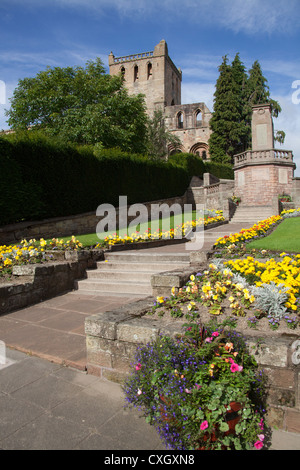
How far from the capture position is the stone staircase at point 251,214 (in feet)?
58.0

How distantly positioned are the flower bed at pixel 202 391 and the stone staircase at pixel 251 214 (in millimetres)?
15563

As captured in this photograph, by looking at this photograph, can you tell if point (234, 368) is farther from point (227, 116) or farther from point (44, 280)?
point (227, 116)

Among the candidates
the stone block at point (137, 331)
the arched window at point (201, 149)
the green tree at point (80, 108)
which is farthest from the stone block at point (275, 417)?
the arched window at point (201, 149)

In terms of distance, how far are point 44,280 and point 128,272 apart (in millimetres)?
1770

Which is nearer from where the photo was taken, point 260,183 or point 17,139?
point 17,139

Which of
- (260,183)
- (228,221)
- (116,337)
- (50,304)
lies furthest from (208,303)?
(260,183)

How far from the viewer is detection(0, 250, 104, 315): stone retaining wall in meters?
5.38

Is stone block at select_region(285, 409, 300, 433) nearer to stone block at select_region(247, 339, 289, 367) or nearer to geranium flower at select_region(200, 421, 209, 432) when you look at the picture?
stone block at select_region(247, 339, 289, 367)

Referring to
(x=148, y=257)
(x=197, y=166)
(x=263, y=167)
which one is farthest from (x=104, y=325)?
(x=197, y=166)

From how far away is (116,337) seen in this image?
9.70 feet

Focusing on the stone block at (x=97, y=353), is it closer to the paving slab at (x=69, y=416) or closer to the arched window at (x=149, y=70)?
the paving slab at (x=69, y=416)

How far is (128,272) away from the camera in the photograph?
6680 millimetres

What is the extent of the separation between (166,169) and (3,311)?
17.7 metres
